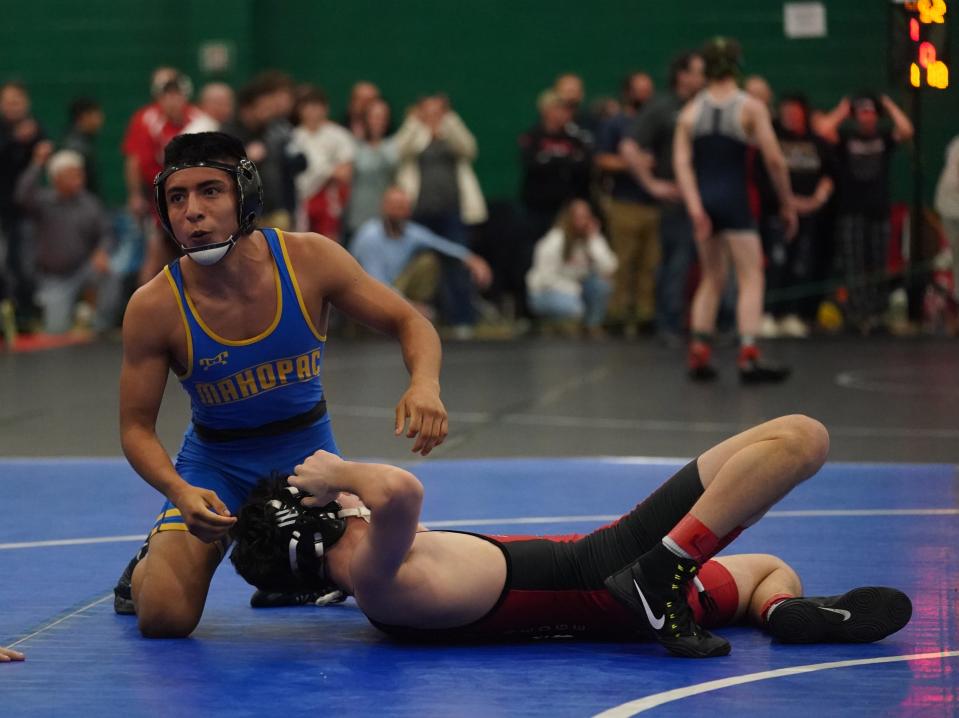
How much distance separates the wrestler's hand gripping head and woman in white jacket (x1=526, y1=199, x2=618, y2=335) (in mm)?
9722

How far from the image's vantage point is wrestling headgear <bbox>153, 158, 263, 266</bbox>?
13.9 ft

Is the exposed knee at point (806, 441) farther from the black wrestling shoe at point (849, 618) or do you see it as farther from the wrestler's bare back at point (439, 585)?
the wrestler's bare back at point (439, 585)

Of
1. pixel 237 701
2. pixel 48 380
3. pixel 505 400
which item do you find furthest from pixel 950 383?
pixel 237 701

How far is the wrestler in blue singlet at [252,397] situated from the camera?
437cm

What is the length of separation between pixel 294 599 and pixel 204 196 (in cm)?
115

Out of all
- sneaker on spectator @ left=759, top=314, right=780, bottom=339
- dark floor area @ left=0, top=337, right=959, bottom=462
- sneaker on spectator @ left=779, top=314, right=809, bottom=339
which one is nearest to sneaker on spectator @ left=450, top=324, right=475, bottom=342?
dark floor area @ left=0, top=337, right=959, bottom=462

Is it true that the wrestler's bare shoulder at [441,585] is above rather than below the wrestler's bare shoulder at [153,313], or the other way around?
below

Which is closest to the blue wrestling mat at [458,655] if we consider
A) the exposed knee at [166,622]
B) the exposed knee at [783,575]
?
the exposed knee at [166,622]

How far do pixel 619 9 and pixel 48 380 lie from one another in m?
7.96

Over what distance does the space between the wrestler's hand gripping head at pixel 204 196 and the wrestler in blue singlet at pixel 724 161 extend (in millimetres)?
6374

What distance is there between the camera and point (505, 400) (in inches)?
382

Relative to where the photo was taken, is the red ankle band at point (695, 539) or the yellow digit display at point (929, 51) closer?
the red ankle band at point (695, 539)

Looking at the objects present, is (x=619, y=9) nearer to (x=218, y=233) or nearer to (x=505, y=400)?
(x=505, y=400)

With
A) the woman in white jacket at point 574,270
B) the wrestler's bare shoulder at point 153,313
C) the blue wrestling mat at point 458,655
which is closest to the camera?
the blue wrestling mat at point 458,655
